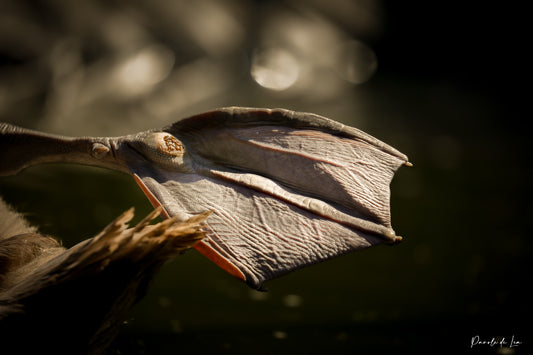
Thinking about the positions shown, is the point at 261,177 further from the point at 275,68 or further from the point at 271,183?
the point at 275,68

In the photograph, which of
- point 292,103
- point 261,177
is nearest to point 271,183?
point 261,177

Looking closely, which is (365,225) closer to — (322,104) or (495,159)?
(322,104)

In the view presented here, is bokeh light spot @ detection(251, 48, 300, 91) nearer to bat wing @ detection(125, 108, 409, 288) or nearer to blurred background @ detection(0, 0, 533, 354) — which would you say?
blurred background @ detection(0, 0, 533, 354)

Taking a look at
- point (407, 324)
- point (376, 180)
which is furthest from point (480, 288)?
point (376, 180)

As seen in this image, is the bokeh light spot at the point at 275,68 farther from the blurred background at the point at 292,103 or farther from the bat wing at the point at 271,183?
the bat wing at the point at 271,183

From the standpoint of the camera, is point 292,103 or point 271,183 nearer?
point 271,183

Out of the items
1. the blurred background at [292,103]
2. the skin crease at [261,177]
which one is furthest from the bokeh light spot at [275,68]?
the skin crease at [261,177]
